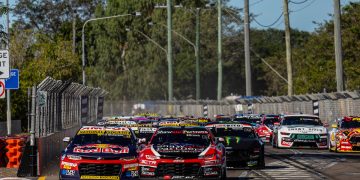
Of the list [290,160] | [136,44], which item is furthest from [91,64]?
[290,160]

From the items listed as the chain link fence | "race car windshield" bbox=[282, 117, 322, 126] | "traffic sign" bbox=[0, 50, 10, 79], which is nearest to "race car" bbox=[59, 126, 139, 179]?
"traffic sign" bbox=[0, 50, 10, 79]

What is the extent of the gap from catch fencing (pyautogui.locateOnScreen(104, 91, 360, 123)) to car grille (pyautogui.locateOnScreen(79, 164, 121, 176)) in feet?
72.5

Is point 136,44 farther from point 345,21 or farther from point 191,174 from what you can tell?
point 191,174

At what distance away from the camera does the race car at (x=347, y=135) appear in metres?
33.8

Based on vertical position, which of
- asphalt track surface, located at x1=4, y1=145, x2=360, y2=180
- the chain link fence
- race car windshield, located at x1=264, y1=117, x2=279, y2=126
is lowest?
asphalt track surface, located at x1=4, y1=145, x2=360, y2=180

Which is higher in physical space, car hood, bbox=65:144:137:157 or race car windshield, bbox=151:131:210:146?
race car windshield, bbox=151:131:210:146

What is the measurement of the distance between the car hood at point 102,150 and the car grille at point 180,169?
892mm

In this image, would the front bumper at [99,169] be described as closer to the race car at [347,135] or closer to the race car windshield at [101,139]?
the race car windshield at [101,139]

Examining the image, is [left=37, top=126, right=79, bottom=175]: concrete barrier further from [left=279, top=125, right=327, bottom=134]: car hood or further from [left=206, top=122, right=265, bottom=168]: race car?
[left=279, top=125, right=327, bottom=134]: car hood

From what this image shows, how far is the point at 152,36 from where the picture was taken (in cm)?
10781

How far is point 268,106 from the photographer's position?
211ft

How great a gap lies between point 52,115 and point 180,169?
10.1 metres

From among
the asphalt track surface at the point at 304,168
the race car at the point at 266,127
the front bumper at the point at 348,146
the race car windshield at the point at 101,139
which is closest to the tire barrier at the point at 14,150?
the asphalt track surface at the point at 304,168

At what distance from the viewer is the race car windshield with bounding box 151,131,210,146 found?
2192 cm
